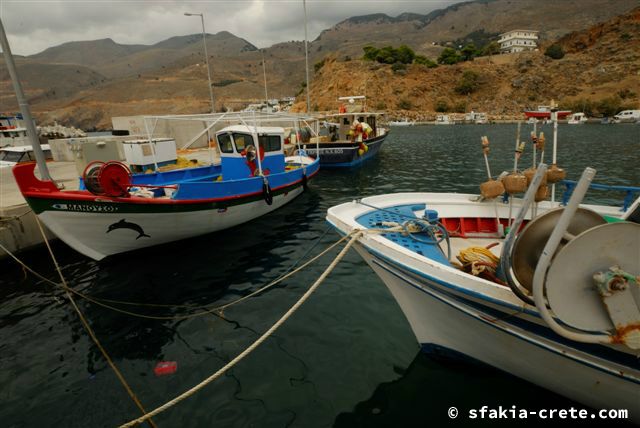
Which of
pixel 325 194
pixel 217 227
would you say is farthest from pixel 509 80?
pixel 217 227

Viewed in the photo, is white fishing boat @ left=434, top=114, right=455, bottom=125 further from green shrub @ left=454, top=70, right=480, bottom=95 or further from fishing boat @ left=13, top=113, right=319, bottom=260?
fishing boat @ left=13, top=113, right=319, bottom=260

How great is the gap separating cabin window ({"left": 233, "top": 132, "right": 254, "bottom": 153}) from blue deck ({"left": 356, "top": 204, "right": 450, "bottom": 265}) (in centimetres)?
737

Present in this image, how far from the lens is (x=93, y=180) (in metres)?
7.47

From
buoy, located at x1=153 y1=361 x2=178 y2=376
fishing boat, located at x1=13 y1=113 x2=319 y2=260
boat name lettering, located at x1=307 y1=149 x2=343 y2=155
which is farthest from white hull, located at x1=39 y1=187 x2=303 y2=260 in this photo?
boat name lettering, located at x1=307 y1=149 x2=343 y2=155

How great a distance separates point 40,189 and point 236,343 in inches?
232

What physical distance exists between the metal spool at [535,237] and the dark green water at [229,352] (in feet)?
6.94

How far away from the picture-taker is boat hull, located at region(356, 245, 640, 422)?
3279mm

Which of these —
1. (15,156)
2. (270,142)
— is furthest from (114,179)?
(15,156)

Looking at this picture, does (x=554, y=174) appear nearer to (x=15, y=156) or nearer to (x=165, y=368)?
(x=165, y=368)

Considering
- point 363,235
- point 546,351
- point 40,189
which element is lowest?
point 546,351

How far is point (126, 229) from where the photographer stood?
8.27 metres

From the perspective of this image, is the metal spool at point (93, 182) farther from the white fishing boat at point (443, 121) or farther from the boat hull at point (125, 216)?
the white fishing boat at point (443, 121)

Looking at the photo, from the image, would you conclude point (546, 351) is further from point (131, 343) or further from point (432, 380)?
point (131, 343)

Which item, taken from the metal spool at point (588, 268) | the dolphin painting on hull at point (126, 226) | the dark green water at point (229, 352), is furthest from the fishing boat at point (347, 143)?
the metal spool at point (588, 268)
